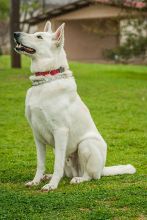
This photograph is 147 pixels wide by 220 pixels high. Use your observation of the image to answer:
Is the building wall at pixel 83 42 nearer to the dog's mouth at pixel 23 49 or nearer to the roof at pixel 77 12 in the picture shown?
the roof at pixel 77 12

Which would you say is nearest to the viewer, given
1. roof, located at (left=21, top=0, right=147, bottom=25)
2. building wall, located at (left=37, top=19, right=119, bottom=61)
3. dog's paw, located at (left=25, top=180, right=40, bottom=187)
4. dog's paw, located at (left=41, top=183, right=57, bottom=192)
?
dog's paw, located at (left=41, top=183, right=57, bottom=192)

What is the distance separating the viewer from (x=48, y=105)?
746cm

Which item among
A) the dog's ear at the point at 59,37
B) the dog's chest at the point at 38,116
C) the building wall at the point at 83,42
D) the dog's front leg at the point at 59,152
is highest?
the dog's ear at the point at 59,37

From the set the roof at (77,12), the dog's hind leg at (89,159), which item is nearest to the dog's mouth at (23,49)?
the dog's hind leg at (89,159)

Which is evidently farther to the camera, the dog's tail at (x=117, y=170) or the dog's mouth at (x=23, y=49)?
the dog's tail at (x=117, y=170)

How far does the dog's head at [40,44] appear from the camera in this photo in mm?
7453

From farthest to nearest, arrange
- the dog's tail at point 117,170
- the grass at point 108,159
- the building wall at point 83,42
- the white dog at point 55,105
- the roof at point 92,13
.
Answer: the building wall at point 83,42 → the roof at point 92,13 → the dog's tail at point 117,170 → the white dog at point 55,105 → the grass at point 108,159

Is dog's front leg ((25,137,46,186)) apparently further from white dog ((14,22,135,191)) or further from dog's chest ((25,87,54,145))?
dog's chest ((25,87,54,145))

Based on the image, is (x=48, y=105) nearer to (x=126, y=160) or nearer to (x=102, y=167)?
(x=102, y=167)

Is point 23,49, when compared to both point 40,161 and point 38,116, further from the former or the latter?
point 40,161

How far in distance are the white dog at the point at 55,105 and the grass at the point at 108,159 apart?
32 cm

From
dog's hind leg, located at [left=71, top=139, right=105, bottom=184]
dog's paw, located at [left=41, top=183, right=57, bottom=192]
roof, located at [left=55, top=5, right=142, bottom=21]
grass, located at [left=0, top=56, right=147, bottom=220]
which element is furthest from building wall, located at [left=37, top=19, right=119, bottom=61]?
dog's paw, located at [left=41, top=183, right=57, bottom=192]

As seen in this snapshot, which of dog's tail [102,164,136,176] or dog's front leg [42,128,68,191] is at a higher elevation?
dog's front leg [42,128,68,191]

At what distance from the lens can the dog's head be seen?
7.45 m
